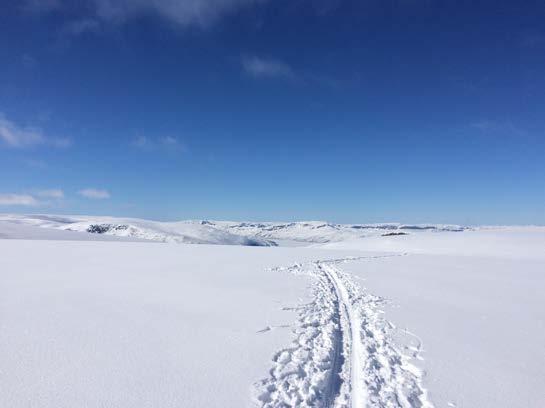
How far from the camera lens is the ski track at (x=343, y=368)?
187 inches

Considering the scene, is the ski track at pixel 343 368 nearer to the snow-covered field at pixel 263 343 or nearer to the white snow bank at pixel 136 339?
the snow-covered field at pixel 263 343

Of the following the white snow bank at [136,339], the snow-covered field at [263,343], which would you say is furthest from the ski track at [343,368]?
the white snow bank at [136,339]

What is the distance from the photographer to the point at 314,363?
5883 millimetres

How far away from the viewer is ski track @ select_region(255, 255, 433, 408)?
4.76m

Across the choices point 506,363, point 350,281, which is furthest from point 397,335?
point 350,281

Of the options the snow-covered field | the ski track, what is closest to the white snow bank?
the snow-covered field

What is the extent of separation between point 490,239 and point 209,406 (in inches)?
1969

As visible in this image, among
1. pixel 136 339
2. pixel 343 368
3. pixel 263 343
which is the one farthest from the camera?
pixel 263 343

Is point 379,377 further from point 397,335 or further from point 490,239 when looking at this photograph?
point 490,239

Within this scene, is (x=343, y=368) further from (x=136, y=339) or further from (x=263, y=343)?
(x=136, y=339)

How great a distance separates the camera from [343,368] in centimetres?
566

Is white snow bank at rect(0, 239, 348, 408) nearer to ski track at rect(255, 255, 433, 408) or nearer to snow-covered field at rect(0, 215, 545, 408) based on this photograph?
snow-covered field at rect(0, 215, 545, 408)

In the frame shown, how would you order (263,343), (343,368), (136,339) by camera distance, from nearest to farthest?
(343,368), (136,339), (263,343)

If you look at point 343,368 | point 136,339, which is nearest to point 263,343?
point 343,368
